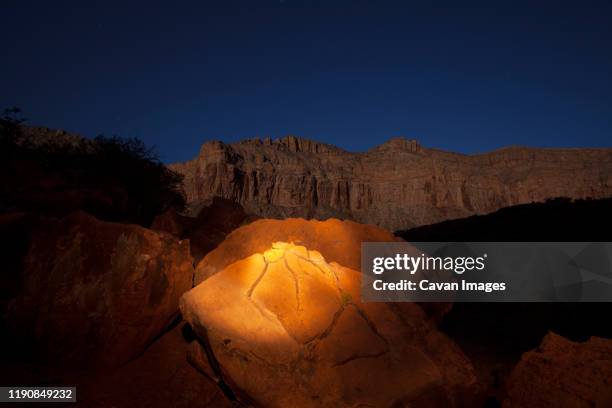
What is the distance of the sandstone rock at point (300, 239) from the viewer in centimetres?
541

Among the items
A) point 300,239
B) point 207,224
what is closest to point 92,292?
point 300,239

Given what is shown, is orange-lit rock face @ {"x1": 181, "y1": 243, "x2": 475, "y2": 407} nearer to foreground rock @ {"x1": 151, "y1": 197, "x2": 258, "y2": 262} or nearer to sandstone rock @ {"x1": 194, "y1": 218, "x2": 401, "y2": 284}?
sandstone rock @ {"x1": 194, "y1": 218, "x2": 401, "y2": 284}

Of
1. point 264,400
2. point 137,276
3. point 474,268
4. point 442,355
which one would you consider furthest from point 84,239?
point 474,268

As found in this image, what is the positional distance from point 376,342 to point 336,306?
2.18 ft

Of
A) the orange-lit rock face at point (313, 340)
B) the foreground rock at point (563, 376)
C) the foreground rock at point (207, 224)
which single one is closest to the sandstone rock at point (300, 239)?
the orange-lit rock face at point (313, 340)

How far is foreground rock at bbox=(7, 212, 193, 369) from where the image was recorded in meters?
4.42

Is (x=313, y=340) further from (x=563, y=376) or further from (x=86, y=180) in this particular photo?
(x=86, y=180)

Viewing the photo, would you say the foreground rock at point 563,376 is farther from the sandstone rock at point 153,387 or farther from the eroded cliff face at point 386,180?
the eroded cliff face at point 386,180

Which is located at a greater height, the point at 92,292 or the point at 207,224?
the point at 207,224

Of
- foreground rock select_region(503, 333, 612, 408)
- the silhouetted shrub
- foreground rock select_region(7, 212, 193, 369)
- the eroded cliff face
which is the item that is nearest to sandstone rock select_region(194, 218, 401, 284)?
foreground rock select_region(7, 212, 193, 369)

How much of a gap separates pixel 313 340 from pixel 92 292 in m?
3.13

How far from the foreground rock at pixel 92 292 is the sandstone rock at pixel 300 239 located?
627 mm

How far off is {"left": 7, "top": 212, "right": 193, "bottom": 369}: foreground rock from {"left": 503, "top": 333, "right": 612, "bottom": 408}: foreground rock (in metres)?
4.87

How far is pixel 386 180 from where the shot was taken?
108m
